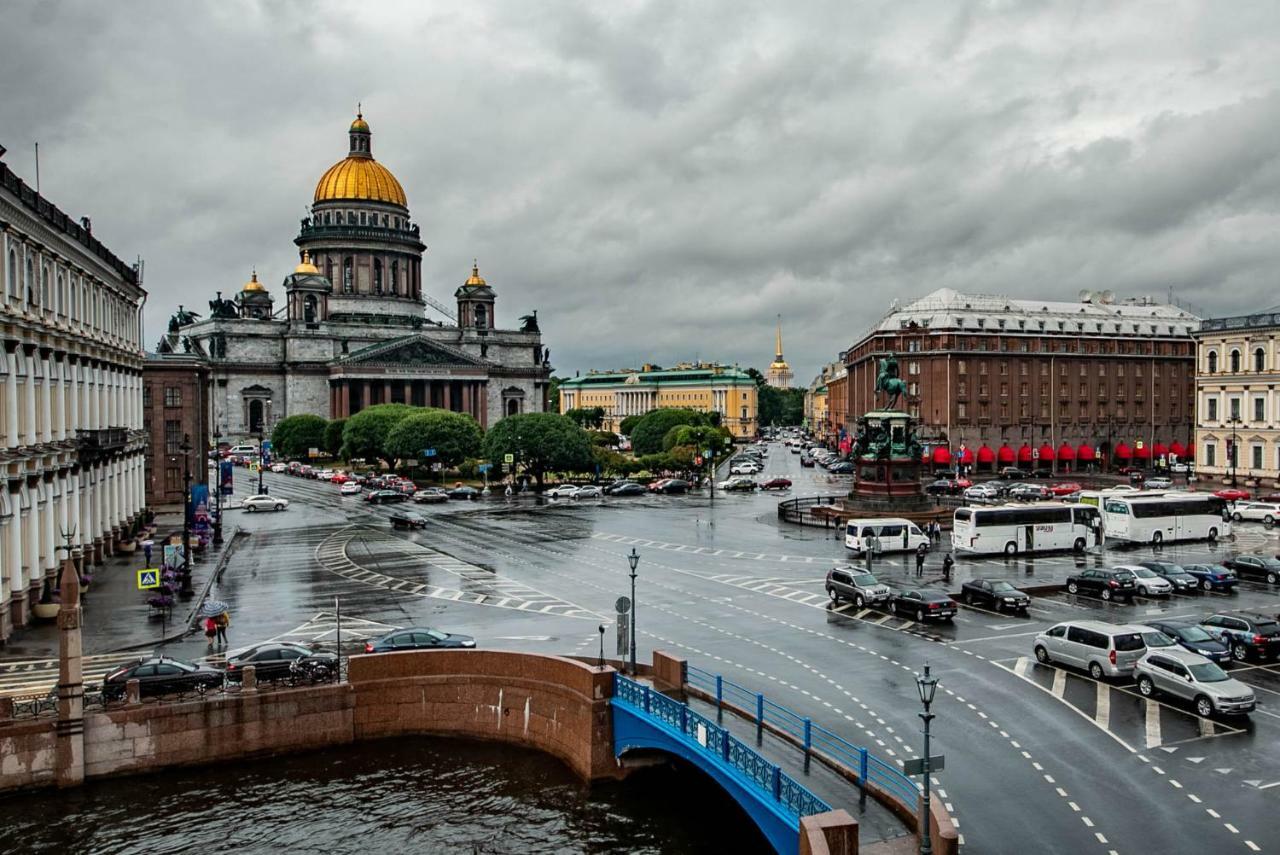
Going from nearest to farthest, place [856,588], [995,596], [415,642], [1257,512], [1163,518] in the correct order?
[415,642] → [995,596] → [856,588] → [1163,518] → [1257,512]

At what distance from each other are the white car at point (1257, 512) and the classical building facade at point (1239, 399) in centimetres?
1860

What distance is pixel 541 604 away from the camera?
43.0 meters

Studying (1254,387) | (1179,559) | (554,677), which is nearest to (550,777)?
(554,677)

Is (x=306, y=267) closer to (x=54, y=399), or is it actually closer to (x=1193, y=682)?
(x=54, y=399)

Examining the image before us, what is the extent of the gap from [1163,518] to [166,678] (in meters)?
51.5

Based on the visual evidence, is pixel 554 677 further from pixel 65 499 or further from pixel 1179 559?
pixel 1179 559

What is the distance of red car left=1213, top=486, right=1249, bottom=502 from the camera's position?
75062 mm

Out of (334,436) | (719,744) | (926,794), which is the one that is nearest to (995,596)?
(719,744)

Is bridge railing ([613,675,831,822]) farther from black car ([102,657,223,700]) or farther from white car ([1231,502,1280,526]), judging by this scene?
white car ([1231,502,1280,526])

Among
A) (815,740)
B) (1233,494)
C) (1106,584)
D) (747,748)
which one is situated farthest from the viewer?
(1233,494)

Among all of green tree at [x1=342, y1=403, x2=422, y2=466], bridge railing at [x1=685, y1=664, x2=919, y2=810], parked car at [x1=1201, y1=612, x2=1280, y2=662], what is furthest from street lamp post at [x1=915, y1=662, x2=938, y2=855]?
green tree at [x1=342, y1=403, x2=422, y2=466]

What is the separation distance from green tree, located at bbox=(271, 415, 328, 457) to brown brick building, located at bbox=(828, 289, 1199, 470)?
72.9 m

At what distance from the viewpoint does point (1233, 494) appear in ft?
258

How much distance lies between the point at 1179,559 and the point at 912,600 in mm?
22390
